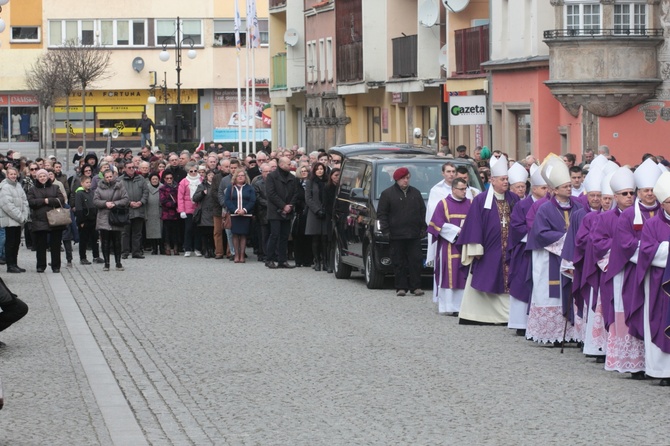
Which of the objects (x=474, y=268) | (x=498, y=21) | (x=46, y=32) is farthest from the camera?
(x=46, y=32)

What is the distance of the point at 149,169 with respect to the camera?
1252 inches

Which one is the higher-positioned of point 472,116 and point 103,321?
point 472,116

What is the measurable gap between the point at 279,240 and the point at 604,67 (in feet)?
32.3

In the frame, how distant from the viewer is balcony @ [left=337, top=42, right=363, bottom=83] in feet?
190

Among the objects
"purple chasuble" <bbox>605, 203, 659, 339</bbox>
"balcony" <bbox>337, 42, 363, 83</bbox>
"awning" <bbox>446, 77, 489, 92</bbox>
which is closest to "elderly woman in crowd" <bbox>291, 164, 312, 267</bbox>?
"purple chasuble" <bbox>605, 203, 659, 339</bbox>

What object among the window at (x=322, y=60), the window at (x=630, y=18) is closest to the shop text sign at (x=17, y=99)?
the window at (x=322, y=60)

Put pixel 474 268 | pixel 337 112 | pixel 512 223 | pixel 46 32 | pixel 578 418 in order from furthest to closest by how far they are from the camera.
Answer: pixel 46 32, pixel 337 112, pixel 474 268, pixel 512 223, pixel 578 418

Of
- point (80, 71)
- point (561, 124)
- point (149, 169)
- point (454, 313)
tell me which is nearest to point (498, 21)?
point (561, 124)

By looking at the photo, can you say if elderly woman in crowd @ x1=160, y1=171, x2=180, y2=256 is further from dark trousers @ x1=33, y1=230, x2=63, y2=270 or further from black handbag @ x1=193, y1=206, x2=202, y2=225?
dark trousers @ x1=33, y1=230, x2=63, y2=270

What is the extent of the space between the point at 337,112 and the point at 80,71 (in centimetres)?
1666

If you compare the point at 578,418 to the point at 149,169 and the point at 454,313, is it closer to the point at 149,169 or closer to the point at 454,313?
the point at 454,313

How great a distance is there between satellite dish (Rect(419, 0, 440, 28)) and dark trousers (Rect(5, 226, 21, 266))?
23884 millimetres

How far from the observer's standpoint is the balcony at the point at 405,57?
5125cm

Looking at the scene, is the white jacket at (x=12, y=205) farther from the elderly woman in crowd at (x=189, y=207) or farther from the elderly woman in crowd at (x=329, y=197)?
the elderly woman in crowd at (x=189, y=207)
